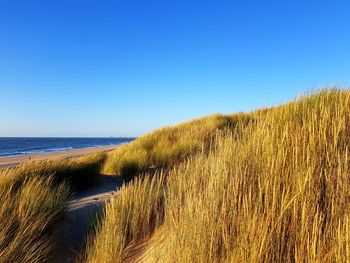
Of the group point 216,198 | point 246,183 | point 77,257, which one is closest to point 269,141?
point 246,183

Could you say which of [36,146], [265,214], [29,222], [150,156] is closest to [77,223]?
[29,222]

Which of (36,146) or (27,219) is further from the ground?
(36,146)

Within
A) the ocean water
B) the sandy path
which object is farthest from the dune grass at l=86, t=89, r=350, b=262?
the ocean water

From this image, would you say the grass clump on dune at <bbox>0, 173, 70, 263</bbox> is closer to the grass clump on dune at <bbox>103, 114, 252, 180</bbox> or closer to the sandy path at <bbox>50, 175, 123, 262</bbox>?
the sandy path at <bbox>50, 175, 123, 262</bbox>

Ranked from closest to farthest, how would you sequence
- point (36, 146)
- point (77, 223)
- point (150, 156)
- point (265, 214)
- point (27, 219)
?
point (265, 214) < point (27, 219) < point (77, 223) < point (150, 156) < point (36, 146)

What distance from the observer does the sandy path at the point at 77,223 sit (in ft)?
11.6

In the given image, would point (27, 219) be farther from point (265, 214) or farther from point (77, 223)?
point (265, 214)

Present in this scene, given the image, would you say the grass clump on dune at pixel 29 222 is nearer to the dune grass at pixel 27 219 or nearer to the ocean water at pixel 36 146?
the dune grass at pixel 27 219

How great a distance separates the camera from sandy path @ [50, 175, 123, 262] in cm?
355

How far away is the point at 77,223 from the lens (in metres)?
4.18

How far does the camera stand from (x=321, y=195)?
2158 millimetres

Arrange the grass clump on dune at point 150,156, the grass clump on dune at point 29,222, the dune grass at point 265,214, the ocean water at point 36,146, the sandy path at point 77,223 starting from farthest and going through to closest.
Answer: the ocean water at point 36,146, the grass clump on dune at point 150,156, the sandy path at point 77,223, the grass clump on dune at point 29,222, the dune grass at point 265,214

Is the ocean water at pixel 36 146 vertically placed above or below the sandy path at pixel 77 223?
above

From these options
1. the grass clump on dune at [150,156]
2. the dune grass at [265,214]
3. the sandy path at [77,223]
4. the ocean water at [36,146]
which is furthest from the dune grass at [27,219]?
the ocean water at [36,146]
